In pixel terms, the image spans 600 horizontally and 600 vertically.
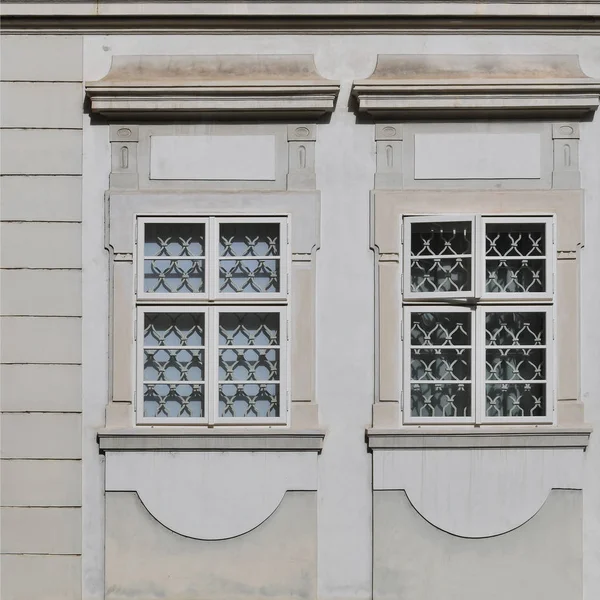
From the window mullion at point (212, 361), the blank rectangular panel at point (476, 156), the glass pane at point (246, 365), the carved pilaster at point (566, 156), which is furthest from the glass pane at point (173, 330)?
the carved pilaster at point (566, 156)

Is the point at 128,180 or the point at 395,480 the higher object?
the point at 128,180

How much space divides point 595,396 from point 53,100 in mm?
4389

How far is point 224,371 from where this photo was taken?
640 cm

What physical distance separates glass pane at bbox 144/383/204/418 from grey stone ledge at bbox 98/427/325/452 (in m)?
0.16

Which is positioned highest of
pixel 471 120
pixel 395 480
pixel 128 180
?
pixel 471 120

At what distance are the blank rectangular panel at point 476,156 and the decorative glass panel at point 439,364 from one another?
1005 millimetres

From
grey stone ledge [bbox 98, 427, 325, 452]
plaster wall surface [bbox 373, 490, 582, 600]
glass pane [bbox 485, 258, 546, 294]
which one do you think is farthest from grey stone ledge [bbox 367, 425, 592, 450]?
glass pane [bbox 485, 258, 546, 294]

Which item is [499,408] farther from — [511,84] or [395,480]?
[511,84]

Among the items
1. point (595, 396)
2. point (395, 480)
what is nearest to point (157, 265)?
point (395, 480)

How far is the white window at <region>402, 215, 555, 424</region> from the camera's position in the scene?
629 cm

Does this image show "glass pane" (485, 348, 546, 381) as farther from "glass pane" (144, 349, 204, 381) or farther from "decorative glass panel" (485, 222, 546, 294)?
"glass pane" (144, 349, 204, 381)

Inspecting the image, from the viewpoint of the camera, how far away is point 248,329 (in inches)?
252

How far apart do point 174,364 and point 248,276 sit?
82cm

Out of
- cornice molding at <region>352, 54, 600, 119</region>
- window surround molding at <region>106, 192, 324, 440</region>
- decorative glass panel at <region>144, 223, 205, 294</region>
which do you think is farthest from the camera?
decorative glass panel at <region>144, 223, 205, 294</region>
